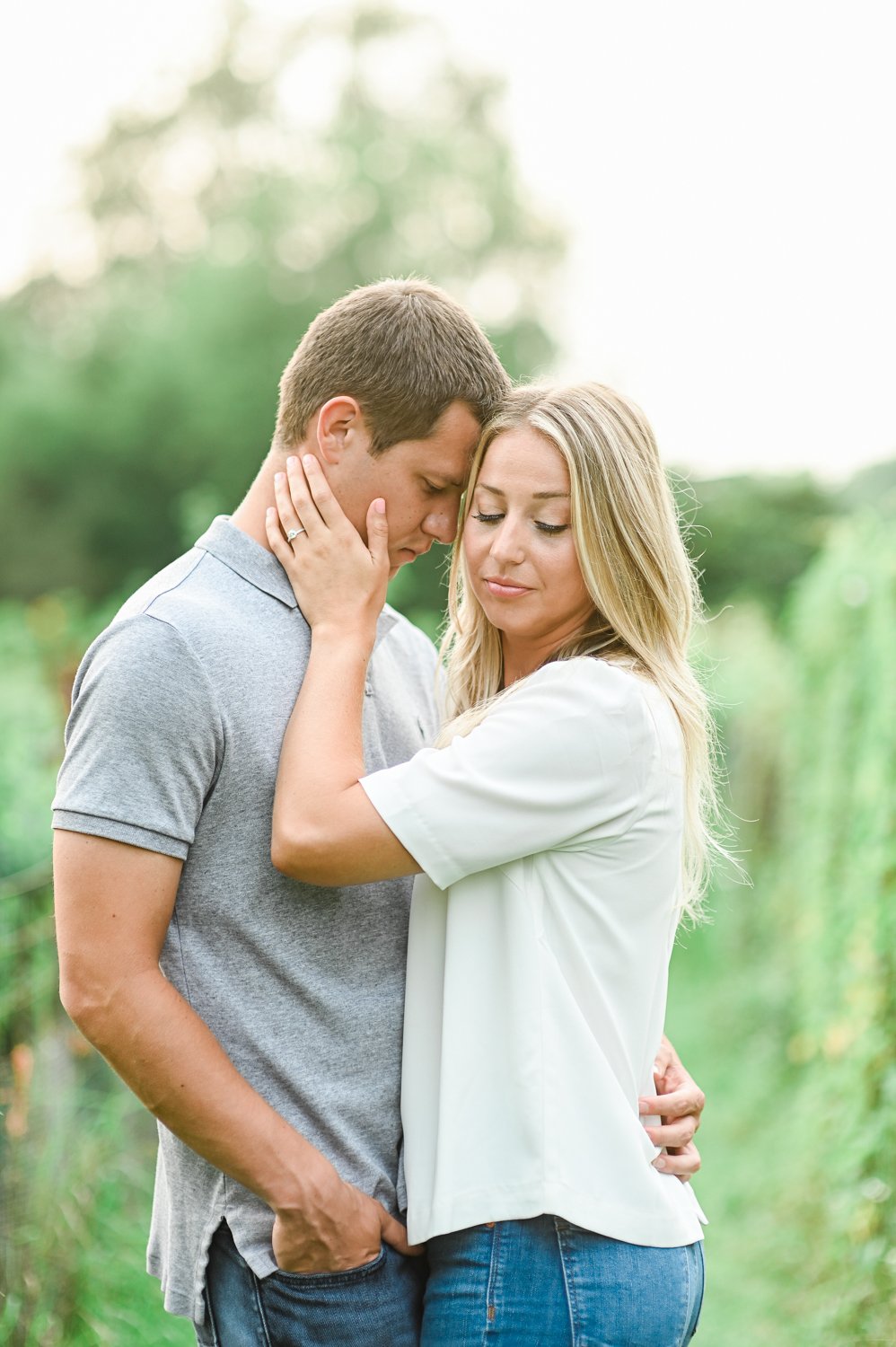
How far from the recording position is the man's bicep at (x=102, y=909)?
5.79 feet

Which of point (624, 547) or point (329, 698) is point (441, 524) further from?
point (329, 698)

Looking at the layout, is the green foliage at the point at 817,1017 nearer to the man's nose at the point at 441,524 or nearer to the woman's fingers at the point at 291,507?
the man's nose at the point at 441,524

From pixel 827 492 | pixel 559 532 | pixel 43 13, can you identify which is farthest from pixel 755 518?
pixel 559 532

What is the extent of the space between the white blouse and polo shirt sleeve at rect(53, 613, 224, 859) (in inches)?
10.6

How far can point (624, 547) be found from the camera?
2131mm

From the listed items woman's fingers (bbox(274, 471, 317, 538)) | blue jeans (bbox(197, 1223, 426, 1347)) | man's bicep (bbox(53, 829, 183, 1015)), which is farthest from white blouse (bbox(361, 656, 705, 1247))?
woman's fingers (bbox(274, 471, 317, 538))

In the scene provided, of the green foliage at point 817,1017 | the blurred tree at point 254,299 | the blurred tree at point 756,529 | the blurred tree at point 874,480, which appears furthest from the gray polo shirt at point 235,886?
the blurred tree at point 756,529

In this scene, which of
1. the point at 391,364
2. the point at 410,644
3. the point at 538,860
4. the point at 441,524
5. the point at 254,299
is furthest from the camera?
the point at 254,299

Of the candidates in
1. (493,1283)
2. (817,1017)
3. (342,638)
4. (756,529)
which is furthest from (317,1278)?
(756,529)

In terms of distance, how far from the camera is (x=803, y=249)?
11875mm

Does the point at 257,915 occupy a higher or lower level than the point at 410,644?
lower

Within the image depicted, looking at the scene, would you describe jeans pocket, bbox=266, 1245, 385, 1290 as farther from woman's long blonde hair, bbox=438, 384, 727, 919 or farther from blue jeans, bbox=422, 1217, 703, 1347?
woman's long blonde hair, bbox=438, 384, 727, 919

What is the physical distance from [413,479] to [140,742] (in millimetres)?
695

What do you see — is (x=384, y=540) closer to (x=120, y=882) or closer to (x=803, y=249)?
(x=120, y=882)
